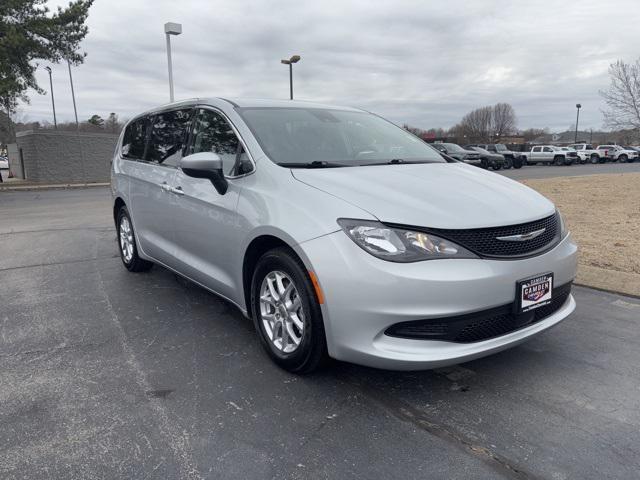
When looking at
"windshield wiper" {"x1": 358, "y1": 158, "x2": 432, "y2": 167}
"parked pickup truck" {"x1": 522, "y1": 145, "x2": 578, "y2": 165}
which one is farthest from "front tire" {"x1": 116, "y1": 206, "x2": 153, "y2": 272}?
"parked pickup truck" {"x1": 522, "y1": 145, "x2": 578, "y2": 165}

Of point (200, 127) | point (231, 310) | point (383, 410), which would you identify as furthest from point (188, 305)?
point (383, 410)

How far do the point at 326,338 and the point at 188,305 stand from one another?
2094 mm

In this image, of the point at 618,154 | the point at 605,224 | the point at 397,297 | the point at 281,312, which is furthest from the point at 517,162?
the point at 397,297

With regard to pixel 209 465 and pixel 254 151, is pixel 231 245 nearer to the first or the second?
pixel 254 151

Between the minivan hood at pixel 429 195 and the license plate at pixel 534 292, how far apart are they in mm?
345

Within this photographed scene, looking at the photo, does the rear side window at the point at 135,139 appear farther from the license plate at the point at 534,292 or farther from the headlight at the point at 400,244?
the license plate at the point at 534,292

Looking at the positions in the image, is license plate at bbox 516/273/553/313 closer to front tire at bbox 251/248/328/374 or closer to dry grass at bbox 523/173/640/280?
front tire at bbox 251/248/328/374

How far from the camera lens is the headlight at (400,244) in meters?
2.66

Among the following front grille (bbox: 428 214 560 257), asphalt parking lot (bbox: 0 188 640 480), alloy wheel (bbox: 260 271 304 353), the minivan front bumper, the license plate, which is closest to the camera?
asphalt parking lot (bbox: 0 188 640 480)

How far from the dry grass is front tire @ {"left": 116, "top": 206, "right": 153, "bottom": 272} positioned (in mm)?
4823

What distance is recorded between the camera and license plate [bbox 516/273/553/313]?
2.83 metres

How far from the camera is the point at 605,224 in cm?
780

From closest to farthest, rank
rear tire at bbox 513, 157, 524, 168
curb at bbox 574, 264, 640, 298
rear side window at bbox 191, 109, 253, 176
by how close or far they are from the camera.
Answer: rear side window at bbox 191, 109, 253, 176, curb at bbox 574, 264, 640, 298, rear tire at bbox 513, 157, 524, 168

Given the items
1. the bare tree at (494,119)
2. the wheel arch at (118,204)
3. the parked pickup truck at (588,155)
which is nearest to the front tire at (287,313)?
the wheel arch at (118,204)
